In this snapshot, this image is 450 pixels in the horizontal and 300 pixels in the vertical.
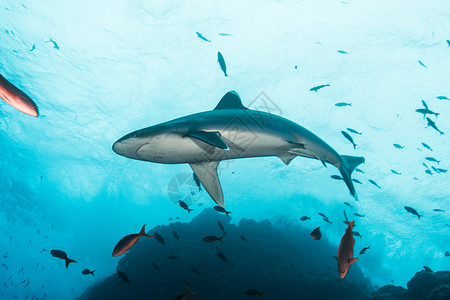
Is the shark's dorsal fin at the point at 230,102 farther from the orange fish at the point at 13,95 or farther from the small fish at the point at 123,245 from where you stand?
the small fish at the point at 123,245

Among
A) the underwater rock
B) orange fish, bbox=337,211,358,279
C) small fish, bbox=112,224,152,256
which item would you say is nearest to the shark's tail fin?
orange fish, bbox=337,211,358,279

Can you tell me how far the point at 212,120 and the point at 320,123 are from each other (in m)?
22.5

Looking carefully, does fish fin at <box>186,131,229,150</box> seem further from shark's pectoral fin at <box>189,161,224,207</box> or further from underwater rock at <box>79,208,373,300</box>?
underwater rock at <box>79,208,373,300</box>

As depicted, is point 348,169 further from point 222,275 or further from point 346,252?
point 222,275

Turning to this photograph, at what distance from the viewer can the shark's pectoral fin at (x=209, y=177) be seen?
13.3 feet

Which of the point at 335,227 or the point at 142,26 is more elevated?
the point at 142,26

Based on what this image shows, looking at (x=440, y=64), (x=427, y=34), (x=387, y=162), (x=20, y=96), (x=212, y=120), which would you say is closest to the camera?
(x=20, y=96)

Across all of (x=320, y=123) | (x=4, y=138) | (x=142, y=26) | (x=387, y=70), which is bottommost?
(x=4, y=138)

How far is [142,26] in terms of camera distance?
722 inches

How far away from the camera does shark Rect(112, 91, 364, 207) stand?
3.10m

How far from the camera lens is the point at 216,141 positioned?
109 inches

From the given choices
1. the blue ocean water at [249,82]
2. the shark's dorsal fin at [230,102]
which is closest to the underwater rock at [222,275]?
the blue ocean water at [249,82]

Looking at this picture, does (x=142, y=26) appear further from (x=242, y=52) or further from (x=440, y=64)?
(x=440, y=64)

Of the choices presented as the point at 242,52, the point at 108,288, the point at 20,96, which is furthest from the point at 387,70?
the point at 108,288
